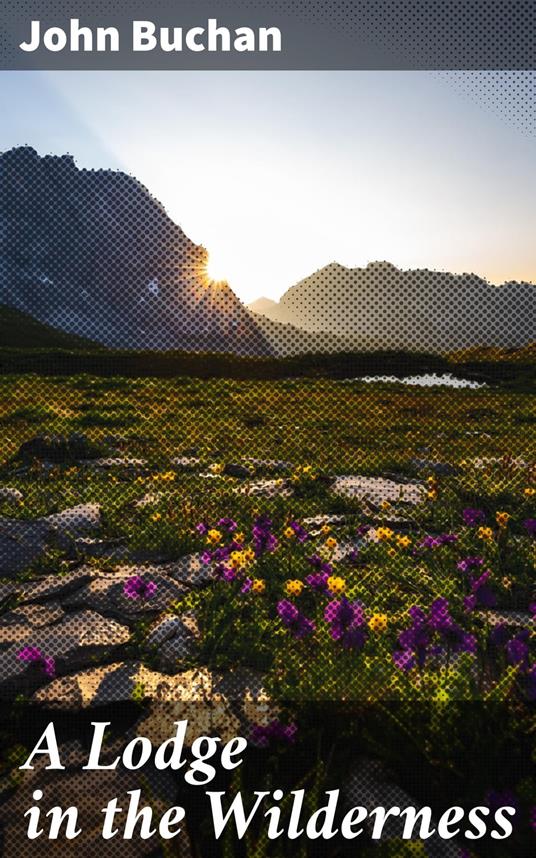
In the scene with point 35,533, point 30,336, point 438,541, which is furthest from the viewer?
point 30,336

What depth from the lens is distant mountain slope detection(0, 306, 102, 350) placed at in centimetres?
11062

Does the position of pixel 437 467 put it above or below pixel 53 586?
above

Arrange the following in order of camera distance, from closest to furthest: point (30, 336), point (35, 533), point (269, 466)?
point (35, 533)
point (269, 466)
point (30, 336)

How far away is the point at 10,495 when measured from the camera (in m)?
7.58

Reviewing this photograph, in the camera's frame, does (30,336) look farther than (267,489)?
Yes

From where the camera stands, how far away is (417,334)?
16.7ft

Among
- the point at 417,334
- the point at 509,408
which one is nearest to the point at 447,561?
the point at 417,334

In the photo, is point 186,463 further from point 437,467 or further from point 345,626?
point 345,626

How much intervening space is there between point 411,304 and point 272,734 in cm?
282

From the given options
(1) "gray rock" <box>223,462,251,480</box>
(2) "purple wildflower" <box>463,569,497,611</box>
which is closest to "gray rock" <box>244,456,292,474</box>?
(1) "gray rock" <box>223,462,251,480</box>

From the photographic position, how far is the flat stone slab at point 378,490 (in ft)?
25.1

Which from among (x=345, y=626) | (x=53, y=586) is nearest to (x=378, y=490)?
(x=53, y=586)

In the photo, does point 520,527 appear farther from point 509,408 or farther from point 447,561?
point 509,408

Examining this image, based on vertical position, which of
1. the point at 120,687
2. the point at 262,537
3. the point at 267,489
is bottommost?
the point at 120,687
